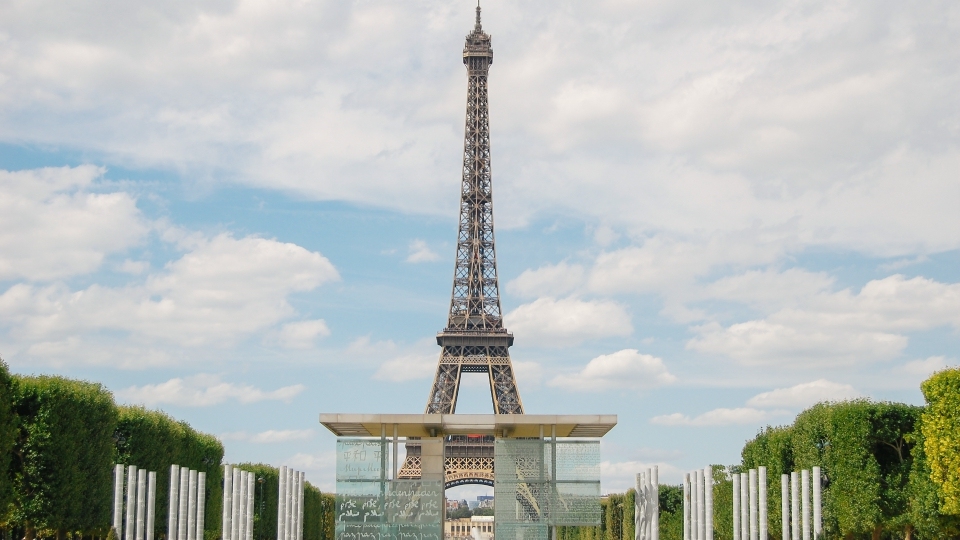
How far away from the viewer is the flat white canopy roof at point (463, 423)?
29.6 meters

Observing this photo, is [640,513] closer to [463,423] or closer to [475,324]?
[463,423]

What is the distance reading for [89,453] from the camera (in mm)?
37281

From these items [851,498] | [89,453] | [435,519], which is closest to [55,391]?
[89,453]

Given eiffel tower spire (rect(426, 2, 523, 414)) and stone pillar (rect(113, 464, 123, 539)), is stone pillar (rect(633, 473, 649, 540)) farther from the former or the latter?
eiffel tower spire (rect(426, 2, 523, 414))

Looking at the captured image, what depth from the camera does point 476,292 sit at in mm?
83812

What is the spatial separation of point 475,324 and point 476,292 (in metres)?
3.21

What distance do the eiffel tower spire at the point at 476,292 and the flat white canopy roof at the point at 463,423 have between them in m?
44.2

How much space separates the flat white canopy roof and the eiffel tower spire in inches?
1740

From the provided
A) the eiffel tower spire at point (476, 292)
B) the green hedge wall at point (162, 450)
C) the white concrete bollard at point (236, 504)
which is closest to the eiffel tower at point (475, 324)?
the eiffel tower spire at point (476, 292)

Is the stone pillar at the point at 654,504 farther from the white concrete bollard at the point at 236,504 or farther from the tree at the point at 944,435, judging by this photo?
the white concrete bollard at the point at 236,504

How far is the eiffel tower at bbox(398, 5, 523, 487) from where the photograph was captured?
7812 cm

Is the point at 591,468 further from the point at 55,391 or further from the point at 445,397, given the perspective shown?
the point at 445,397

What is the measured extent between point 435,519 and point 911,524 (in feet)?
55.1

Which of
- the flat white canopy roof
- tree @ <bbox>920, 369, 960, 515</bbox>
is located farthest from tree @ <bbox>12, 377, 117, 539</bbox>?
tree @ <bbox>920, 369, 960, 515</bbox>
